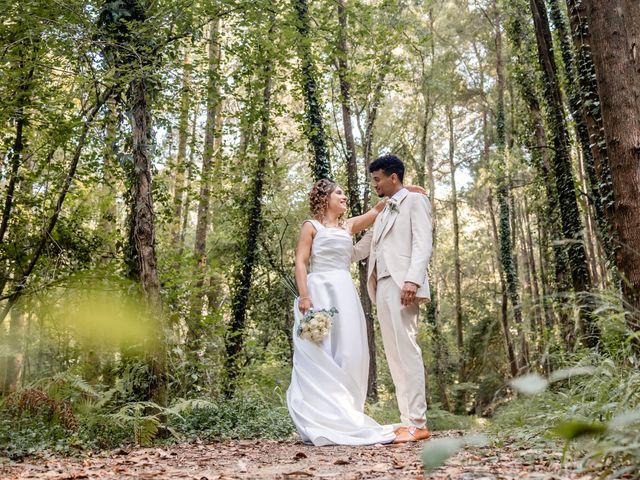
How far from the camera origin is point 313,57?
9.48m

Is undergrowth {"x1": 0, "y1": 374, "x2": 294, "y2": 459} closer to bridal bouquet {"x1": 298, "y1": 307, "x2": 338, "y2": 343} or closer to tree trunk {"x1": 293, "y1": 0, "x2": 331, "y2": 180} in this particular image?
bridal bouquet {"x1": 298, "y1": 307, "x2": 338, "y2": 343}

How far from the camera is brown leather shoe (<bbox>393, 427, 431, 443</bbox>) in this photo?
5115 millimetres

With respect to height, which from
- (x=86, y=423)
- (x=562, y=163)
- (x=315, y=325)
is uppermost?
(x=562, y=163)

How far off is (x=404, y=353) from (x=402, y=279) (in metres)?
0.69

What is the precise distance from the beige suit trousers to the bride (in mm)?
248

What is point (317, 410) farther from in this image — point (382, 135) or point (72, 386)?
point (382, 135)

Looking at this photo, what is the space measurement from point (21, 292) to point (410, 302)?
5.26 meters

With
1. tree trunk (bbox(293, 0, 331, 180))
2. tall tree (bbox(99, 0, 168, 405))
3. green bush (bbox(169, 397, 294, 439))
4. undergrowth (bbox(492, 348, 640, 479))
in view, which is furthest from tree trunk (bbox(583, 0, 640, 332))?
tree trunk (bbox(293, 0, 331, 180))

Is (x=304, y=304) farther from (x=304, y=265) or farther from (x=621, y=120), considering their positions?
(x=621, y=120)

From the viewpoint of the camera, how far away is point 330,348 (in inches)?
228

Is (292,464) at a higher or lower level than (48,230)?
lower

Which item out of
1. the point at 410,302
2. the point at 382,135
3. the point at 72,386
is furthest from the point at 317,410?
the point at 382,135

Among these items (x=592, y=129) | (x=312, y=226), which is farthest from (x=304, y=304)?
(x=592, y=129)

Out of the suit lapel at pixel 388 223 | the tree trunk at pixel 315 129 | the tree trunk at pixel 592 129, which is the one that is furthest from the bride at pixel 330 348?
the tree trunk at pixel 315 129
